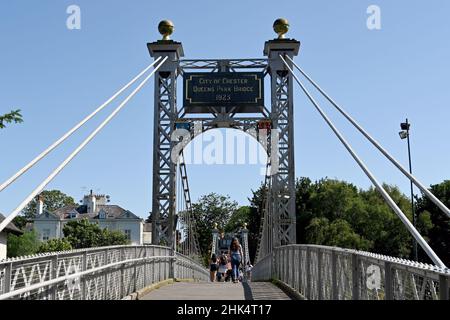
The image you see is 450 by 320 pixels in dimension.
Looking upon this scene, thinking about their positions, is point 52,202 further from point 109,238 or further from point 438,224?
point 438,224

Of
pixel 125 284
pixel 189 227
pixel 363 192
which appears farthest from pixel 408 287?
pixel 363 192

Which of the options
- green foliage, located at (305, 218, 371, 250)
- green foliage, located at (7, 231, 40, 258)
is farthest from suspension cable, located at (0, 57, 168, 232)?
green foliage, located at (7, 231, 40, 258)

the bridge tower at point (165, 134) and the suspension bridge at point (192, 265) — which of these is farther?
the bridge tower at point (165, 134)

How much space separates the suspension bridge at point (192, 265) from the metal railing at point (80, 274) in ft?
0.04

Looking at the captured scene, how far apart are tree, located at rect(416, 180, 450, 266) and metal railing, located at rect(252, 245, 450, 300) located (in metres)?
41.6

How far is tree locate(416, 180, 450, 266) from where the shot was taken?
51.3m

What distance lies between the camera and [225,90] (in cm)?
1939

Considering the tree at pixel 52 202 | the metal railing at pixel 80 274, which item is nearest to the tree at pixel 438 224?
the metal railing at pixel 80 274

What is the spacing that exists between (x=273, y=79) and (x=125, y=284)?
1005 centimetres

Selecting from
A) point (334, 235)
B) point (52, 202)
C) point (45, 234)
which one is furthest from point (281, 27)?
point (52, 202)

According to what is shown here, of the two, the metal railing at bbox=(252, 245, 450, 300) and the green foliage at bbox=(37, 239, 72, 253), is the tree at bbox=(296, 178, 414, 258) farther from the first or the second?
the metal railing at bbox=(252, 245, 450, 300)

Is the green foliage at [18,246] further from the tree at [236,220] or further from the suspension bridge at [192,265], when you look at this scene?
the suspension bridge at [192,265]

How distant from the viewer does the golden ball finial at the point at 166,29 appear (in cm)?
1945
